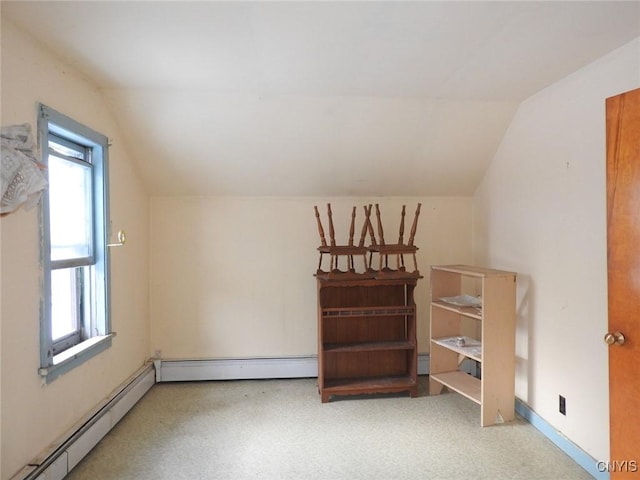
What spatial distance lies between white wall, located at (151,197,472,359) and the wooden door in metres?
1.84

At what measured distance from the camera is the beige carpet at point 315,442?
6.66ft

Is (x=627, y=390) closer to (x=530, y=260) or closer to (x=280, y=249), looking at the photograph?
(x=530, y=260)

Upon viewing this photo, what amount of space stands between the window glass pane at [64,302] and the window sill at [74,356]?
0.41 ft

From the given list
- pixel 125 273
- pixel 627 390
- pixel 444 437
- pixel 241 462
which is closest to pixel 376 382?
pixel 444 437

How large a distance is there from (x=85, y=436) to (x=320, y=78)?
250 centimetres

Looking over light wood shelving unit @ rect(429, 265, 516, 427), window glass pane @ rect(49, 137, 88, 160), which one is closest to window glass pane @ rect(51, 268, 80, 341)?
window glass pane @ rect(49, 137, 88, 160)

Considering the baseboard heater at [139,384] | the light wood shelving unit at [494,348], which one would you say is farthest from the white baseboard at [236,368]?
the light wood shelving unit at [494,348]

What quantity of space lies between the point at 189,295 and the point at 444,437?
7.56 ft

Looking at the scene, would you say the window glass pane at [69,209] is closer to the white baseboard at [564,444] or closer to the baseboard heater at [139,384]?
the baseboard heater at [139,384]

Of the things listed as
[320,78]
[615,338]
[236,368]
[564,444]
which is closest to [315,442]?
[236,368]

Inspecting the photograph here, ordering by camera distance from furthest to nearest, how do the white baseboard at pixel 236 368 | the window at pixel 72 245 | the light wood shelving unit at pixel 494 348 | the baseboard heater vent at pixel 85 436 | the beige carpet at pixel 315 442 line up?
1. the white baseboard at pixel 236 368
2. the light wood shelving unit at pixel 494 348
3. the beige carpet at pixel 315 442
4. the window at pixel 72 245
5. the baseboard heater vent at pixel 85 436

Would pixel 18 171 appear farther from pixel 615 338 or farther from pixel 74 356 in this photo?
pixel 615 338

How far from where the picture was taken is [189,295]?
10.9 feet

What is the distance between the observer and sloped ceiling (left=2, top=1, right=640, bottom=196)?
5.37 ft
